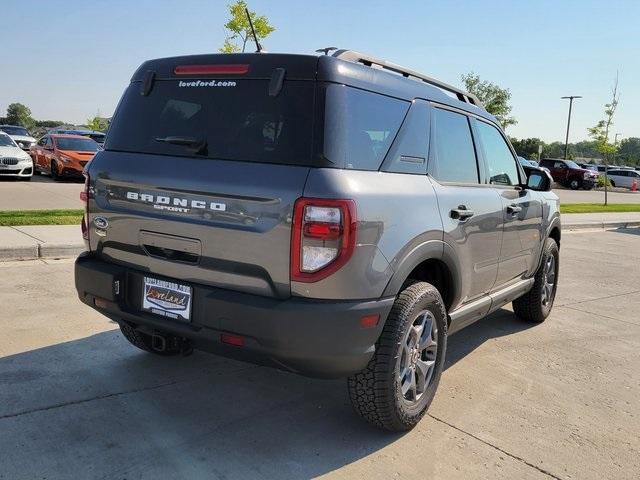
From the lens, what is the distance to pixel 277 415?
3.35 m

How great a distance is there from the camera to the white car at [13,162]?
1623 centimetres

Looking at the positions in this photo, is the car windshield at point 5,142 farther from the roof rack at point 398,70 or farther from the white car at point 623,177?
the white car at point 623,177

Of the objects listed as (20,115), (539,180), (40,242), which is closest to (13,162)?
(40,242)

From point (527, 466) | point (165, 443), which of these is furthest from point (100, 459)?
point (527, 466)

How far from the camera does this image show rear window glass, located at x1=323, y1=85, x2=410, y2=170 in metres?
2.73

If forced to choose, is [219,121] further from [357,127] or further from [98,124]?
[98,124]

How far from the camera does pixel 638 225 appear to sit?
17438 mm

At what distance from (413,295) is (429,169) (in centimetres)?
80

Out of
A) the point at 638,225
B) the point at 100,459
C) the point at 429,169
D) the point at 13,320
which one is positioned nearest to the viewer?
the point at 100,459

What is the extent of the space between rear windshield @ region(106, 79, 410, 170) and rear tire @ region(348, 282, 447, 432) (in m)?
0.78

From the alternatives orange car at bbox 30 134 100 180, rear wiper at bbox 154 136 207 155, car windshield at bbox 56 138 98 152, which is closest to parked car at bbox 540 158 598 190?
car windshield at bbox 56 138 98 152

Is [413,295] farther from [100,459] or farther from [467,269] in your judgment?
[100,459]

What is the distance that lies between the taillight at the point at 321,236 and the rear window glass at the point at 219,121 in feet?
0.82

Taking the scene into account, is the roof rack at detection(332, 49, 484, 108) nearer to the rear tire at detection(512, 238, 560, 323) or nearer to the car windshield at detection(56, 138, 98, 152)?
the rear tire at detection(512, 238, 560, 323)
